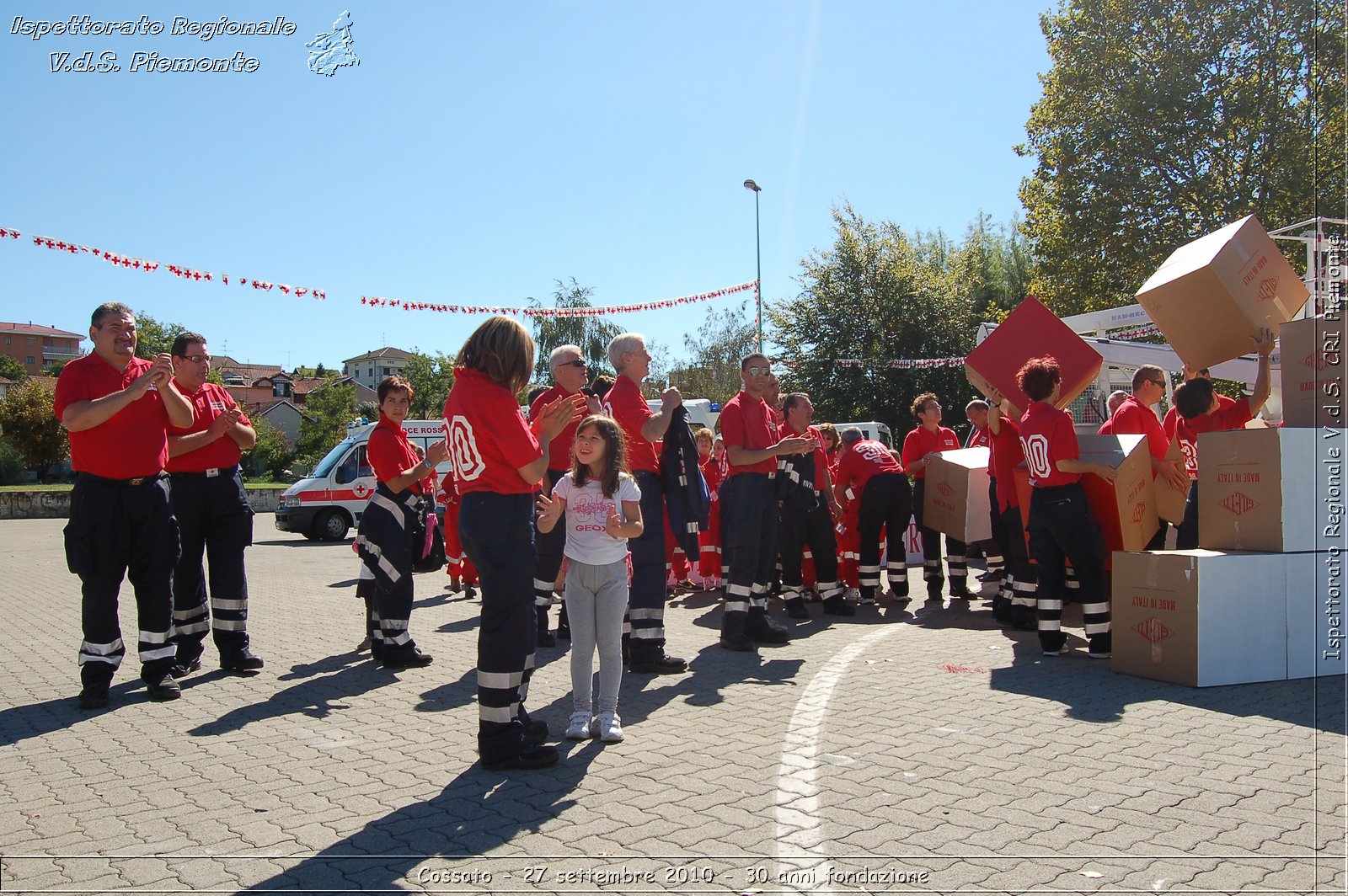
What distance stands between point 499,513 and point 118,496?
9.14 ft

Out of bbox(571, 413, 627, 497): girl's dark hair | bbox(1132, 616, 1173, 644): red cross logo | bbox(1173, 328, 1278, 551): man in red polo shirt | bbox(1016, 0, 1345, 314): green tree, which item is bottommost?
bbox(1132, 616, 1173, 644): red cross logo

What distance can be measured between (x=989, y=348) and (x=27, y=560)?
51.2ft

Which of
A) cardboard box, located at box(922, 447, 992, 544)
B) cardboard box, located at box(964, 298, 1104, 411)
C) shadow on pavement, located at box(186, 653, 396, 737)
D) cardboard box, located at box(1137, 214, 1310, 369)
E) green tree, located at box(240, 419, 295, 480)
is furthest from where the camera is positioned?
green tree, located at box(240, 419, 295, 480)

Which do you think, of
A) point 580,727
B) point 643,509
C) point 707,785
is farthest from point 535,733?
point 643,509

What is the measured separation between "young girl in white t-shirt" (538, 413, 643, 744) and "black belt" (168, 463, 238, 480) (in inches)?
111

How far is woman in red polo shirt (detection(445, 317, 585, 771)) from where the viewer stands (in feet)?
14.0

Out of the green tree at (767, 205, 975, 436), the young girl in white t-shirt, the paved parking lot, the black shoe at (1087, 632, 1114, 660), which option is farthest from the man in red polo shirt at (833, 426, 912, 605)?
the green tree at (767, 205, 975, 436)

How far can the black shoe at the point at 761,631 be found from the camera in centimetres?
743

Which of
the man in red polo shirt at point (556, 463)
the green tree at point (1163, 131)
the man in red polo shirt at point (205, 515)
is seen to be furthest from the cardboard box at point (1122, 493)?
the green tree at point (1163, 131)

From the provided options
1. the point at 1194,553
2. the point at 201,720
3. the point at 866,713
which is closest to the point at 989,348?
the point at 1194,553

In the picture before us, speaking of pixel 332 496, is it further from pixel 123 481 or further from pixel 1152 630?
pixel 1152 630

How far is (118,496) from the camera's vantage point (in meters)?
5.54

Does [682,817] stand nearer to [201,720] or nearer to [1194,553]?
[201,720]

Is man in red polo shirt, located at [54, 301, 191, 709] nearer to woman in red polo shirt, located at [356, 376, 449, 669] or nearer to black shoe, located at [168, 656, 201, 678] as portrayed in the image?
black shoe, located at [168, 656, 201, 678]
